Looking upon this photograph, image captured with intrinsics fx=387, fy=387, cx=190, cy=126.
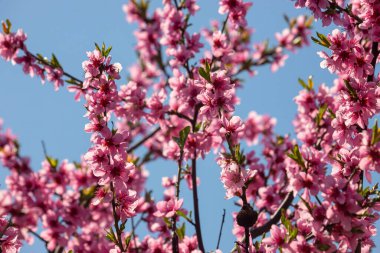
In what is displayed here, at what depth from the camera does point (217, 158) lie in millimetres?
3379

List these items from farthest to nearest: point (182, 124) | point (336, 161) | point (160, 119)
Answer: point (182, 124), point (160, 119), point (336, 161)

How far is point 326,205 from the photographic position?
249cm

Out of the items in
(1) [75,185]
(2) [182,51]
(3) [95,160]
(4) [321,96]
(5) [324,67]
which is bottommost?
(3) [95,160]

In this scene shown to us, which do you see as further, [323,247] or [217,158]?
[217,158]

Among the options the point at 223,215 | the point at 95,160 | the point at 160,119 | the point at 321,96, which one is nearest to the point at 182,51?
the point at 160,119

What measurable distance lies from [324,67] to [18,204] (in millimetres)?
2849

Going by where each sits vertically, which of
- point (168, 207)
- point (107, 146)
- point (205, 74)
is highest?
point (205, 74)

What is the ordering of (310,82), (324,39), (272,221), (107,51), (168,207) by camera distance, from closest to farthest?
(324,39) → (107,51) → (168,207) → (272,221) → (310,82)

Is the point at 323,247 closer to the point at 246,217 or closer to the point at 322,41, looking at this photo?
the point at 246,217

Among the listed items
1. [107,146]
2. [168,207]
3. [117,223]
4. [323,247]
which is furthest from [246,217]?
[107,146]

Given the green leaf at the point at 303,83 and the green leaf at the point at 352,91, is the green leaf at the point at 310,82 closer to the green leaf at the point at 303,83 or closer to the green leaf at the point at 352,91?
the green leaf at the point at 303,83

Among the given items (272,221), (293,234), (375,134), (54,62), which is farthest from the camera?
(54,62)

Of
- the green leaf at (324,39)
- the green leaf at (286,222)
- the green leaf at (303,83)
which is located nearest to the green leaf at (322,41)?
the green leaf at (324,39)

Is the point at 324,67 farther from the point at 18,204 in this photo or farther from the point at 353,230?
the point at 18,204
